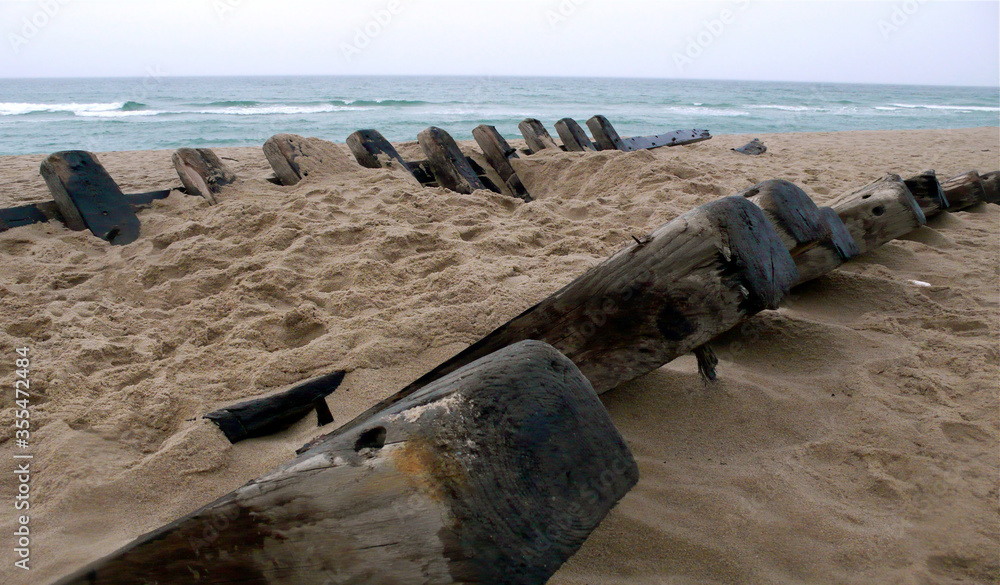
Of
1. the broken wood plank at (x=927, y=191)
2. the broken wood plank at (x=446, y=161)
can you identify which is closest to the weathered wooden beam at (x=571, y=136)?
the broken wood plank at (x=446, y=161)

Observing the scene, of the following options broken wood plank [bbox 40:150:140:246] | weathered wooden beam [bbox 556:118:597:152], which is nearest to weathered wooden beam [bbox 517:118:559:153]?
weathered wooden beam [bbox 556:118:597:152]

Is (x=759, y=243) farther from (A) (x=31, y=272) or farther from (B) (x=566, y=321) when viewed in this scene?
(A) (x=31, y=272)

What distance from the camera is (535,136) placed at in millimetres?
6645

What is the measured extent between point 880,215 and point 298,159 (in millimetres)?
4194

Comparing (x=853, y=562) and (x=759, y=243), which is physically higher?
(x=759, y=243)

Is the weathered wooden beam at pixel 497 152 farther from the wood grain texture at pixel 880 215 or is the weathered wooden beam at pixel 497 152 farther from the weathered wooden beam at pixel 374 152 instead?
the wood grain texture at pixel 880 215

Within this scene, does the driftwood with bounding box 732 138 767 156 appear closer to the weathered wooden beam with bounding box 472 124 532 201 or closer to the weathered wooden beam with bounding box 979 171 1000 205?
the weathered wooden beam with bounding box 979 171 1000 205

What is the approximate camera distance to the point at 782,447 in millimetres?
1901

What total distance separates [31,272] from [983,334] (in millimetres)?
4916

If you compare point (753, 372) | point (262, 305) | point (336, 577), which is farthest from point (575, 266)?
point (336, 577)

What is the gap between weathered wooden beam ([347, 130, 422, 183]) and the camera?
5145mm

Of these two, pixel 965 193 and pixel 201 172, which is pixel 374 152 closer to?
pixel 201 172

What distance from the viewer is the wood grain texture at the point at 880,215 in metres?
3.10

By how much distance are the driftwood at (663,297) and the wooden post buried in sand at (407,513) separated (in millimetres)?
726
